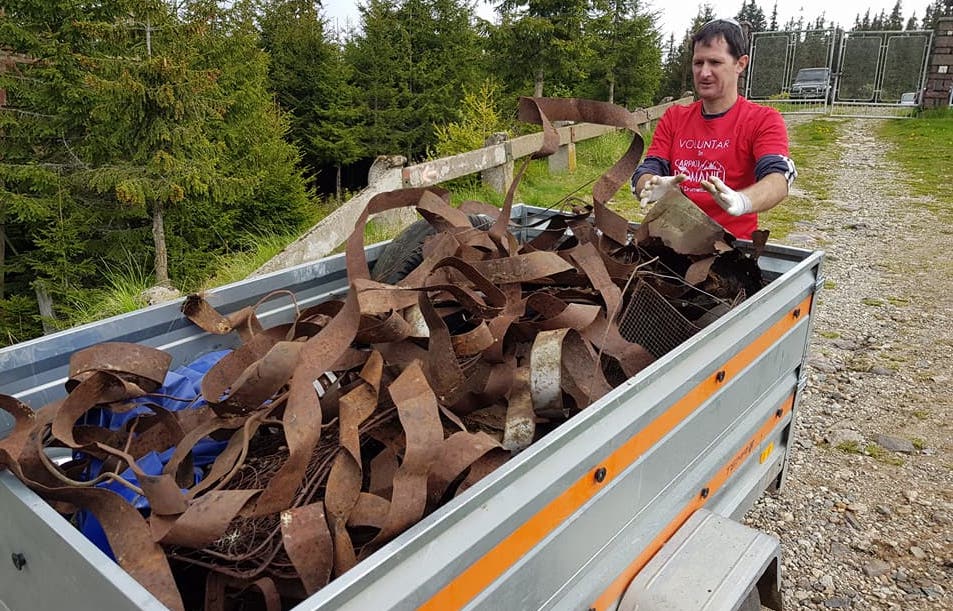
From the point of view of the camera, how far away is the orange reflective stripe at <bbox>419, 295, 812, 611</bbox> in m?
1.17

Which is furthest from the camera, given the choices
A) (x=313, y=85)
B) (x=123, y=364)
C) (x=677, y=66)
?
(x=677, y=66)

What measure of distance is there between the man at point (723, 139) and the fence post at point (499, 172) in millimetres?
4712

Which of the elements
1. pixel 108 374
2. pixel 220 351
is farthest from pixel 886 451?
pixel 108 374

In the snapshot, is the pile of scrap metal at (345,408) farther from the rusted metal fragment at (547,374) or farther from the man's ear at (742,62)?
the man's ear at (742,62)

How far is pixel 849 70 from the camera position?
67.6ft

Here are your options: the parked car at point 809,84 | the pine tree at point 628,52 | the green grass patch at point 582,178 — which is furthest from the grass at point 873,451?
the parked car at point 809,84

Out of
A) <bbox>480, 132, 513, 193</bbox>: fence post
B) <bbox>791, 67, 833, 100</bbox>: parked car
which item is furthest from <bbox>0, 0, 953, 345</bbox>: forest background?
<bbox>791, 67, 833, 100</bbox>: parked car

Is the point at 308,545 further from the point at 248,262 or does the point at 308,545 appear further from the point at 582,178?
the point at 582,178

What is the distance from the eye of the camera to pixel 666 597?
1.68 metres

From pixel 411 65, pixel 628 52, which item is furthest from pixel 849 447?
pixel 411 65

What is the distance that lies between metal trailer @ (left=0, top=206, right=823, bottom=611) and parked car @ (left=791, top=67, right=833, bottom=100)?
22.3 meters

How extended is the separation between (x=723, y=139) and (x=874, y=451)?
1837mm

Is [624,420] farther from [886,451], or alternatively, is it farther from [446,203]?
[886,451]

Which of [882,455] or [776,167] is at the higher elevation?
[776,167]
